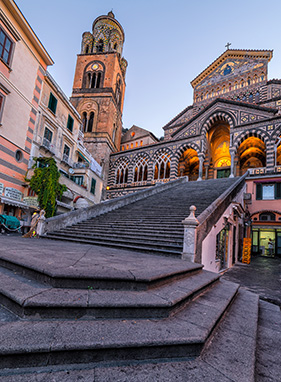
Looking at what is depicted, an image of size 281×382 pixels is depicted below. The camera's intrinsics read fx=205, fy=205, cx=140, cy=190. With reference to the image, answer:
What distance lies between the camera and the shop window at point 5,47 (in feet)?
40.4

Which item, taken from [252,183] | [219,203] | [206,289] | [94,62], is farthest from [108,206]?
[94,62]

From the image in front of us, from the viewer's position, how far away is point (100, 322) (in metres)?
2.21

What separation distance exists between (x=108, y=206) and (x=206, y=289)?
9043 mm

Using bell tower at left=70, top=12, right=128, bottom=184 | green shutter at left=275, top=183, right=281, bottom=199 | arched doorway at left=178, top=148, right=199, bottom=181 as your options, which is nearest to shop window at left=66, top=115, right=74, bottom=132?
bell tower at left=70, top=12, right=128, bottom=184

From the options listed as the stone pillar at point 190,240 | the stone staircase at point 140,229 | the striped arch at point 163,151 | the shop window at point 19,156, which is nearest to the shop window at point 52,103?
the shop window at point 19,156

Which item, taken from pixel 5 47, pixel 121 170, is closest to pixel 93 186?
pixel 121 170

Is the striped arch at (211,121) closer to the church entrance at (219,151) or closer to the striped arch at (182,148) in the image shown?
the church entrance at (219,151)

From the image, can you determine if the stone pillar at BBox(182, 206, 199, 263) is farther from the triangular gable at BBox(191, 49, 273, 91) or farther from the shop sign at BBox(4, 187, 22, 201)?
the triangular gable at BBox(191, 49, 273, 91)

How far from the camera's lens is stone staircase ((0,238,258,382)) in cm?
173

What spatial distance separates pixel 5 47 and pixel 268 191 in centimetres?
2277

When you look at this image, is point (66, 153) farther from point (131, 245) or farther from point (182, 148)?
point (131, 245)

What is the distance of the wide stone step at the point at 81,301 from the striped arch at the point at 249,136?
21.8 m

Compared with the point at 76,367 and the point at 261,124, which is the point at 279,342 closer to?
the point at 76,367

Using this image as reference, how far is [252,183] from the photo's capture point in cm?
1959
